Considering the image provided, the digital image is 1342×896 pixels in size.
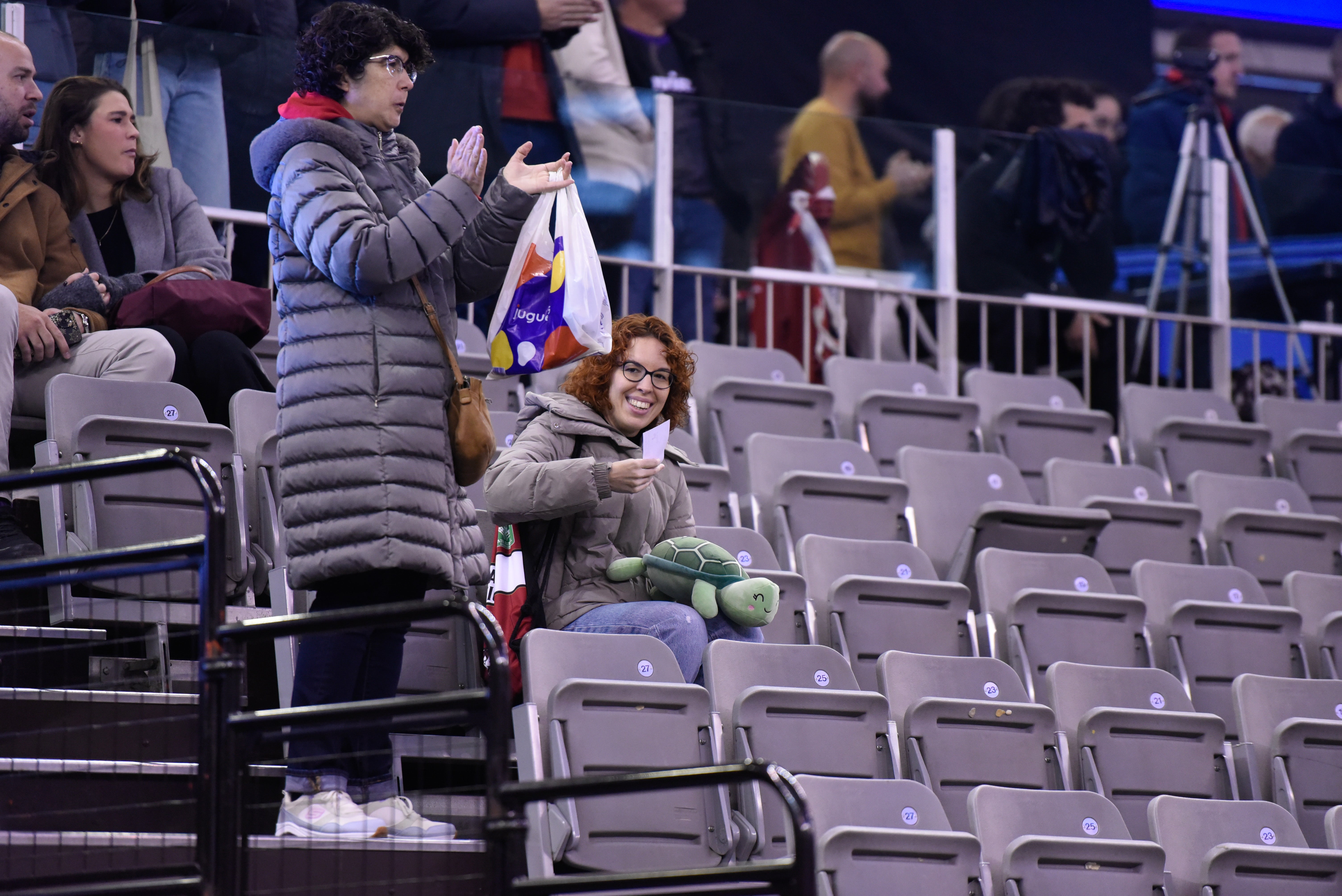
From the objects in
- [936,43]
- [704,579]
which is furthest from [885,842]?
[936,43]

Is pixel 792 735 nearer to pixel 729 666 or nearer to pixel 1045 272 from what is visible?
pixel 729 666

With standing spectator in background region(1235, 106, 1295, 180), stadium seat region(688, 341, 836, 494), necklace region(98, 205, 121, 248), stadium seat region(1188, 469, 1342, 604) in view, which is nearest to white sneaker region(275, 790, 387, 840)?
necklace region(98, 205, 121, 248)

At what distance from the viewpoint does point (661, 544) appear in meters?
4.22

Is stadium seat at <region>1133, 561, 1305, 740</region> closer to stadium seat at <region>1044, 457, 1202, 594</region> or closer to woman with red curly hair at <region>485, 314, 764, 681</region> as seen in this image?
stadium seat at <region>1044, 457, 1202, 594</region>

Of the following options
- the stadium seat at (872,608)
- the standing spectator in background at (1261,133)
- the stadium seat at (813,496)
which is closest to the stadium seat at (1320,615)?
the stadium seat at (872,608)

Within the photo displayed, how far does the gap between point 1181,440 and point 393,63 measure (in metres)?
4.19

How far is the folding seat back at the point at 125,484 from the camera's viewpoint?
165 inches

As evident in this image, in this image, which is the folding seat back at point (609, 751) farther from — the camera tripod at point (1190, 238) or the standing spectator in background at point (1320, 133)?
the standing spectator in background at point (1320, 133)

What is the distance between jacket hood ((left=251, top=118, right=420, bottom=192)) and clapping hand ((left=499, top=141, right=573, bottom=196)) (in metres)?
0.29

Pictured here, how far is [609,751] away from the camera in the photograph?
3896 mm

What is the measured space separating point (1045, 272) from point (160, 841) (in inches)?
206

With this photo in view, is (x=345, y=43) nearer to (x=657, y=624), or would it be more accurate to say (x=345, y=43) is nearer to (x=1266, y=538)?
(x=657, y=624)

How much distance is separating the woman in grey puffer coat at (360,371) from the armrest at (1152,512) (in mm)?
2878

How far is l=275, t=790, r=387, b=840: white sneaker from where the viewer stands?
3.26 m
